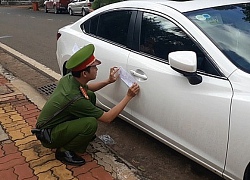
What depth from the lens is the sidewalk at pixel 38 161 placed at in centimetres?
292

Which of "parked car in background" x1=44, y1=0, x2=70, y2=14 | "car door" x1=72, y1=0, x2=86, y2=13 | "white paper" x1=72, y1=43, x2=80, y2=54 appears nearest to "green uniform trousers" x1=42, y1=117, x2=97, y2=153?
"white paper" x1=72, y1=43, x2=80, y2=54

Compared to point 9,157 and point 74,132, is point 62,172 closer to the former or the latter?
point 74,132

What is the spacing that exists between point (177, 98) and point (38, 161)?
1451 mm

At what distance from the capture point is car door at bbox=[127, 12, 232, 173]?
94.0 inches

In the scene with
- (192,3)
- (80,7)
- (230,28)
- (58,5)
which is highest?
(192,3)

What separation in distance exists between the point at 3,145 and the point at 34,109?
38.9 inches

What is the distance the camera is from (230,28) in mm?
2738

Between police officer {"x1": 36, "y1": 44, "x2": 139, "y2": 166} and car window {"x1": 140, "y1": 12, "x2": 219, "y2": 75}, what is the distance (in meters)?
0.38

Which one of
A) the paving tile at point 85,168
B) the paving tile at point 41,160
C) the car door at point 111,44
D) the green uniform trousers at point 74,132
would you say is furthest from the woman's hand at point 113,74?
the paving tile at point 41,160

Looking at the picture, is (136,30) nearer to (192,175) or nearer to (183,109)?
(183,109)

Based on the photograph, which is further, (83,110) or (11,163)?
(11,163)

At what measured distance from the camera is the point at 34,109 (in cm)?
441

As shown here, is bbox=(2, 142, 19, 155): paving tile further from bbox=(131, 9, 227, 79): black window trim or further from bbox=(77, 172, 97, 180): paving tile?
bbox=(131, 9, 227, 79): black window trim

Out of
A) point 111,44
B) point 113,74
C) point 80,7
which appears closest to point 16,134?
point 113,74
